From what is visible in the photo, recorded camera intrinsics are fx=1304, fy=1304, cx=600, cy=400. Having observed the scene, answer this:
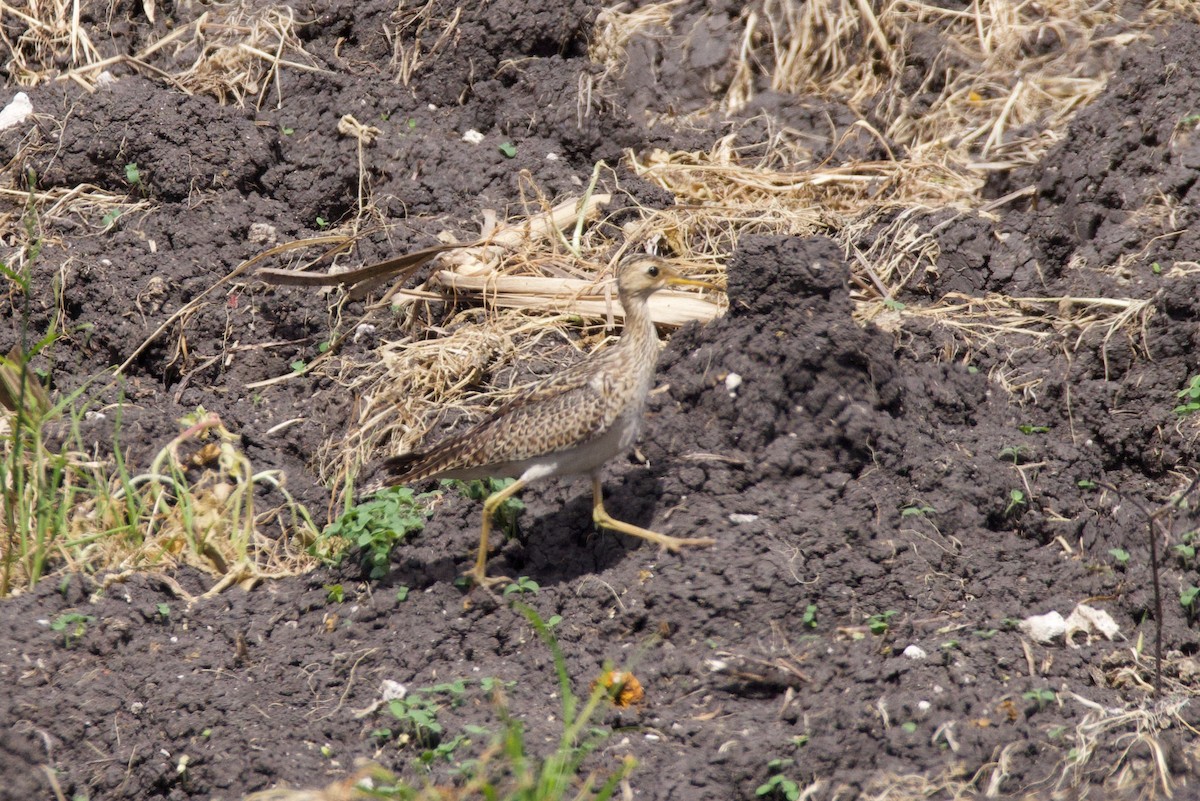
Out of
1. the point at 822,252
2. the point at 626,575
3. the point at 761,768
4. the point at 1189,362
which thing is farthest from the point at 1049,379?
the point at 761,768

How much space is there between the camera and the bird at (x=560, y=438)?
18.9ft

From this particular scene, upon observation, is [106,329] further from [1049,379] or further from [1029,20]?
[1029,20]

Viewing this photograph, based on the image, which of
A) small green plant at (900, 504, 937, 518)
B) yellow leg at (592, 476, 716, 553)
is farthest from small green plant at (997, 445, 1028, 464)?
yellow leg at (592, 476, 716, 553)

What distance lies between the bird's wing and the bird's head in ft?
1.59

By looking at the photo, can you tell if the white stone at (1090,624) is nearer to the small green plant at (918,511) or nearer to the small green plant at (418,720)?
the small green plant at (918,511)

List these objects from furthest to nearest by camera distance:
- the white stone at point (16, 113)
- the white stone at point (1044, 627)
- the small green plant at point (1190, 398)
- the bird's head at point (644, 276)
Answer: the white stone at point (16, 113)
the bird's head at point (644, 276)
the small green plant at point (1190, 398)
the white stone at point (1044, 627)

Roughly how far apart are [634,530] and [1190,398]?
262 cm

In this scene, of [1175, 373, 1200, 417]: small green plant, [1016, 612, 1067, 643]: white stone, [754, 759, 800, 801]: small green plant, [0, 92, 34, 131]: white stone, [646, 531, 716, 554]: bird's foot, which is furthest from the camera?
[0, 92, 34, 131]: white stone

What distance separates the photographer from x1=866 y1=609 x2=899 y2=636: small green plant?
518 centimetres

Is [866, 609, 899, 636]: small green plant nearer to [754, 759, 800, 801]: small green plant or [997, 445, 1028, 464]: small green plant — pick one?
[754, 759, 800, 801]: small green plant

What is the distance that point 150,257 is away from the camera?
727 centimetres

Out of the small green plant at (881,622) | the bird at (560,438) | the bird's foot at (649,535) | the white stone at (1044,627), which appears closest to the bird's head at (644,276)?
the bird at (560,438)

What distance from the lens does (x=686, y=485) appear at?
5.93 metres

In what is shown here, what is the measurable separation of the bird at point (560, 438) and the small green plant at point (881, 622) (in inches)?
30.4
